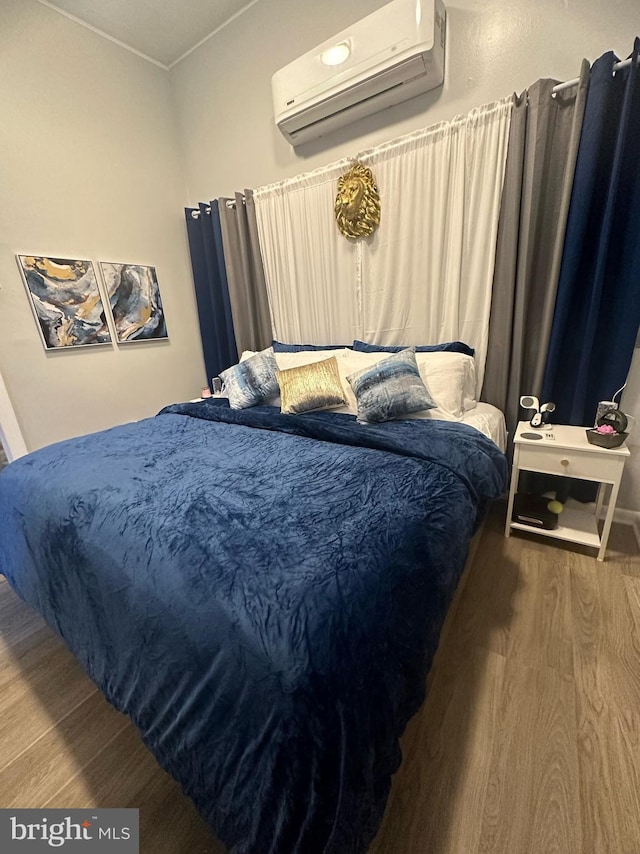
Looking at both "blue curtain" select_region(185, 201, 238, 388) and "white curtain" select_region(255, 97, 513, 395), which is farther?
"blue curtain" select_region(185, 201, 238, 388)

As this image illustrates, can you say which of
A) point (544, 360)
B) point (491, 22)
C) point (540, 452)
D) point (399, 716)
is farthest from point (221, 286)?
point (399, 716)

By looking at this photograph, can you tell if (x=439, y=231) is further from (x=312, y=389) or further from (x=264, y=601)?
(x=264, y=601)

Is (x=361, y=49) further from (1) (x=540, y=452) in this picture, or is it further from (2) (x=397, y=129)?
(1) (x=540, y=452)

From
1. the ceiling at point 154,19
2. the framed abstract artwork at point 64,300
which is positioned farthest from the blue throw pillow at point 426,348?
the ceiling at point 154,19

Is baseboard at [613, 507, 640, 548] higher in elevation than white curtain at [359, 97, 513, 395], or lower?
lower

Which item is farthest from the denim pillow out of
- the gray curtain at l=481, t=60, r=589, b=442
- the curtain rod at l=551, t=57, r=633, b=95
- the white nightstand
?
the curtain rod at l=551, t=57, r=633, b=95

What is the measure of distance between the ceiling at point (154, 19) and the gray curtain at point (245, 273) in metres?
1.06

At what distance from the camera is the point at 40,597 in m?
1.26

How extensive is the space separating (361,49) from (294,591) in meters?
2.62

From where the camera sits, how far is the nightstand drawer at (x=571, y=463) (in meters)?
1.54

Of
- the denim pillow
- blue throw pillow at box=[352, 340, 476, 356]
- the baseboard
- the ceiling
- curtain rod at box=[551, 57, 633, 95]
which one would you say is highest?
the ceiling

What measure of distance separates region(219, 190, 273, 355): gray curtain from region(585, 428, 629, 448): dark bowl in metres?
2.29

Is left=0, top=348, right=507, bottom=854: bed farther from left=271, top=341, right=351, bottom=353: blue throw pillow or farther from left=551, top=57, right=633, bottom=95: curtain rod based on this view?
left=551, top=57, right=633, bottom=95: curtain rod

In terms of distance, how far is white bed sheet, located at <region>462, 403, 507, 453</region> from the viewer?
1.72 meters
